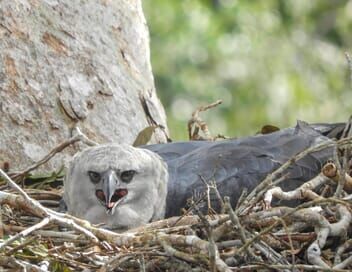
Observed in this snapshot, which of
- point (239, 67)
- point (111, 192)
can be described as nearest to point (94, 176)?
point (111, 192)

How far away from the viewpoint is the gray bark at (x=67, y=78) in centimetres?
1012

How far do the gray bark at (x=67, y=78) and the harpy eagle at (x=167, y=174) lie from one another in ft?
2.63

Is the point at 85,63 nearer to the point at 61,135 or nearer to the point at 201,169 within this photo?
the point at 61,135

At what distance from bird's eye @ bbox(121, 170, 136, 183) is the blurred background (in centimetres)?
734

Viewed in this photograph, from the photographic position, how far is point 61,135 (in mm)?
10242

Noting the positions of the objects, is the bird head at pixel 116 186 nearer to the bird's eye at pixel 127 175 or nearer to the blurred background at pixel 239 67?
the bird's eye at pixel 127 175

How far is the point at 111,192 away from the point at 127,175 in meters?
0.30

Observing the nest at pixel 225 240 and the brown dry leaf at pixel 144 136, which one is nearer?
the nest at pixel 225 240

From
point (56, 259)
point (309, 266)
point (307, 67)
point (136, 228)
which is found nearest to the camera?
point (309, 266)

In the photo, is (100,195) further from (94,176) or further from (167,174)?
(167,174)

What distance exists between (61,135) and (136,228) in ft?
5.68

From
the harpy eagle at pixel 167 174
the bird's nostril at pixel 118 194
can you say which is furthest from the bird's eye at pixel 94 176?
the bird's nostril at pixel 118 194

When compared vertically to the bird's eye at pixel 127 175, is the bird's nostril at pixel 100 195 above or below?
below

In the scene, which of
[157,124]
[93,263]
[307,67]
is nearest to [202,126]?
[157,124]
